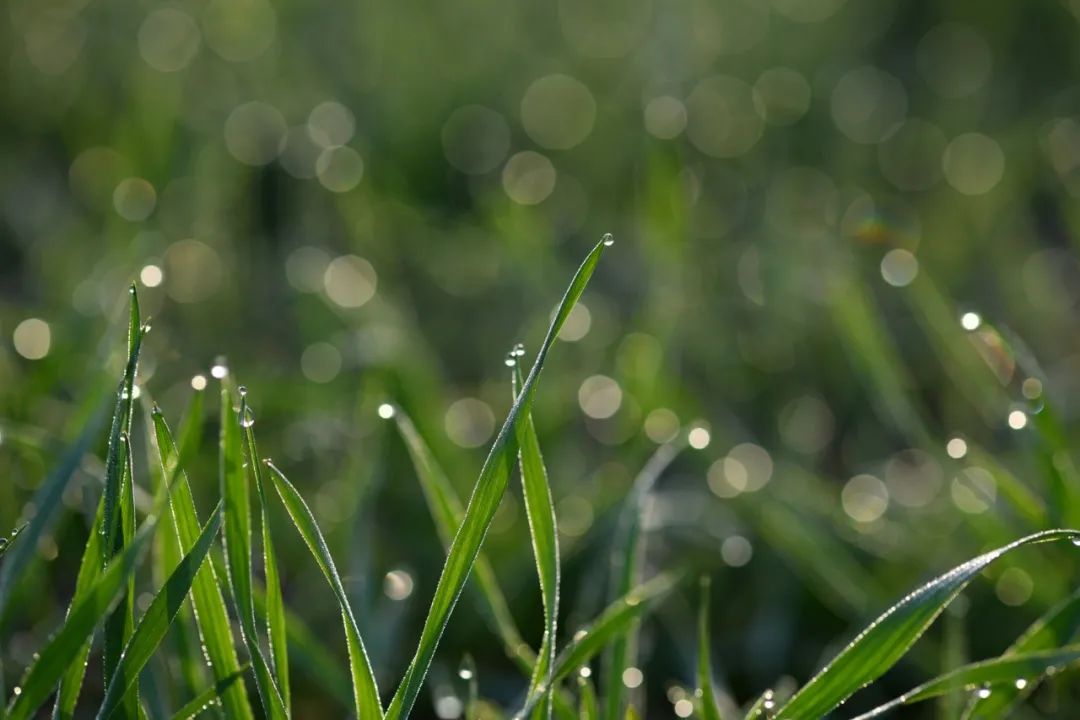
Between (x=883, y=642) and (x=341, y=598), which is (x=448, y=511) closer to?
(x=341, y=598)

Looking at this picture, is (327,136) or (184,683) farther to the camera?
(327,136)

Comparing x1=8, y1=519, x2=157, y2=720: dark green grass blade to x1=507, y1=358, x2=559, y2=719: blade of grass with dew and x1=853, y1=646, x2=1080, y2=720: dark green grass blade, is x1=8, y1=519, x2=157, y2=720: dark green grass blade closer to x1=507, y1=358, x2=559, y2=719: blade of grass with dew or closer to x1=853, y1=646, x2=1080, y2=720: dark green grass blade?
x1=507, y1=358, x2=559, y2=719: blade of grass with dew

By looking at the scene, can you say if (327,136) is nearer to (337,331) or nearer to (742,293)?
(337,331)

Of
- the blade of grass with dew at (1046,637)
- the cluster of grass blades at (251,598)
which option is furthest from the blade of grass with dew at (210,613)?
the blade of grass with dew at (1046,637)

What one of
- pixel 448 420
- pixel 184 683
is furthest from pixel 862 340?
pixel 184 683

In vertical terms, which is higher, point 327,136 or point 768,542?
point 327,136

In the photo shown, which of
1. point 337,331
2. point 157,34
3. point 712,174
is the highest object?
point 157,34

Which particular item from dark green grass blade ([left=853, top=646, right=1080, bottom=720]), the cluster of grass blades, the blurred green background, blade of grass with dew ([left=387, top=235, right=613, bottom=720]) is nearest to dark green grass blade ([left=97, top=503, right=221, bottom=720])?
the cluster of grass blades

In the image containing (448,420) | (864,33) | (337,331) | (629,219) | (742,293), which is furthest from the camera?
(864,33)
